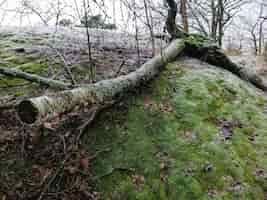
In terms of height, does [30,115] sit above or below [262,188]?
above

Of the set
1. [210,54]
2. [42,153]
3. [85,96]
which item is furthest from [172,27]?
[42,153]

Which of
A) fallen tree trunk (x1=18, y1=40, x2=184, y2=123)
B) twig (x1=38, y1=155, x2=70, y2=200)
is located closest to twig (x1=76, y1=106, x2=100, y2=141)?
fallen tree trunk (x1=18, y1=40, x2=184, y2=123)

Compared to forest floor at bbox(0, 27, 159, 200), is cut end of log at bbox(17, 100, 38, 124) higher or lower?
higher

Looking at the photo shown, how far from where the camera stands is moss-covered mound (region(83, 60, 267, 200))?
2805 millimetres

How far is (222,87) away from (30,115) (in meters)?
3.89

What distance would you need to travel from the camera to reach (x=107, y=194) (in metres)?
2.71

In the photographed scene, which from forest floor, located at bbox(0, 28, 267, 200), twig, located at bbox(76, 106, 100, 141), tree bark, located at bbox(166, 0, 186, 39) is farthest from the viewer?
tree bark, located at bbox(166, 0, 186, 39)

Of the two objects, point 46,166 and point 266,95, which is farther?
point 266,95

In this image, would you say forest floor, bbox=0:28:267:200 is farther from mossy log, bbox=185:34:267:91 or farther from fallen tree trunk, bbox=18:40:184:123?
mossy log, bbox=185:34:267:91

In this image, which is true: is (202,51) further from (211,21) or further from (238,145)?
(211,21)

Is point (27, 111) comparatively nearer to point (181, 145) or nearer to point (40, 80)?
point (181, 145)

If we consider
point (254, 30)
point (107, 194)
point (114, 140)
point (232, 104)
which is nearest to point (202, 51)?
point (232, 104)

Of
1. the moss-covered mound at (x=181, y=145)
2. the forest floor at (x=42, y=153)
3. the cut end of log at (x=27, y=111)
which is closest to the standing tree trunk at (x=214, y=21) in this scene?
the moss-covered mound at (x=181, y=145)

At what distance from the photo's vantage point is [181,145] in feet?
10.8
